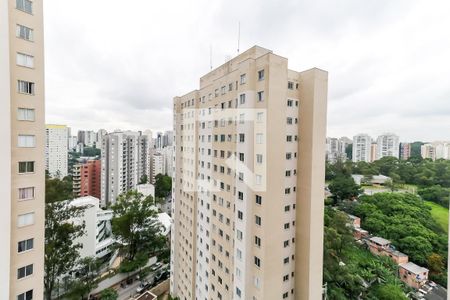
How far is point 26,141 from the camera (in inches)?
130

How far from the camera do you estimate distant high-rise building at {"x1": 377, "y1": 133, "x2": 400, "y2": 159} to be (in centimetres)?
2812

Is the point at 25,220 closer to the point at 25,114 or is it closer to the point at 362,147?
the point at 25,114

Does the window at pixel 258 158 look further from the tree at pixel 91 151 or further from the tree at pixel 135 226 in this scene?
the tree at pixel 91 151

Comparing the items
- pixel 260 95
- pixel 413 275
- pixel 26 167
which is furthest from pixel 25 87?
pixel 413 275

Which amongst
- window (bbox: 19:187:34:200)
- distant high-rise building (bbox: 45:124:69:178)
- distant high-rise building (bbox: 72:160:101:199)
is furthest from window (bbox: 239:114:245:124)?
distant high-rise building (bbox: 72:160:101:199)

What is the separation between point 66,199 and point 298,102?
Result: 27.6 ft

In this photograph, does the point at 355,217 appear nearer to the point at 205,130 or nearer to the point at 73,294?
the point at 205,130

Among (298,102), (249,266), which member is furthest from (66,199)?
(298,102)

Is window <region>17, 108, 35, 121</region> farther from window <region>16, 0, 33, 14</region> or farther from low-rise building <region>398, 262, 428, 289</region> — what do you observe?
low-rise building <region>398, 262, 428, 289</region>

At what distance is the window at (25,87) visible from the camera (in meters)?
3.25

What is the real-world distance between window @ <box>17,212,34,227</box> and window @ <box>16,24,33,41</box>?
288 centimetres

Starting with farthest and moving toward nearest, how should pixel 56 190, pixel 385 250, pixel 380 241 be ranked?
pixel 380 241 < pixel 385 250 < pixel 56 190

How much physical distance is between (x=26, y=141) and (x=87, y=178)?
1918 cm

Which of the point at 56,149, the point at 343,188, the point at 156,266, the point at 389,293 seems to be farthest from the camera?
the point at 343,188
